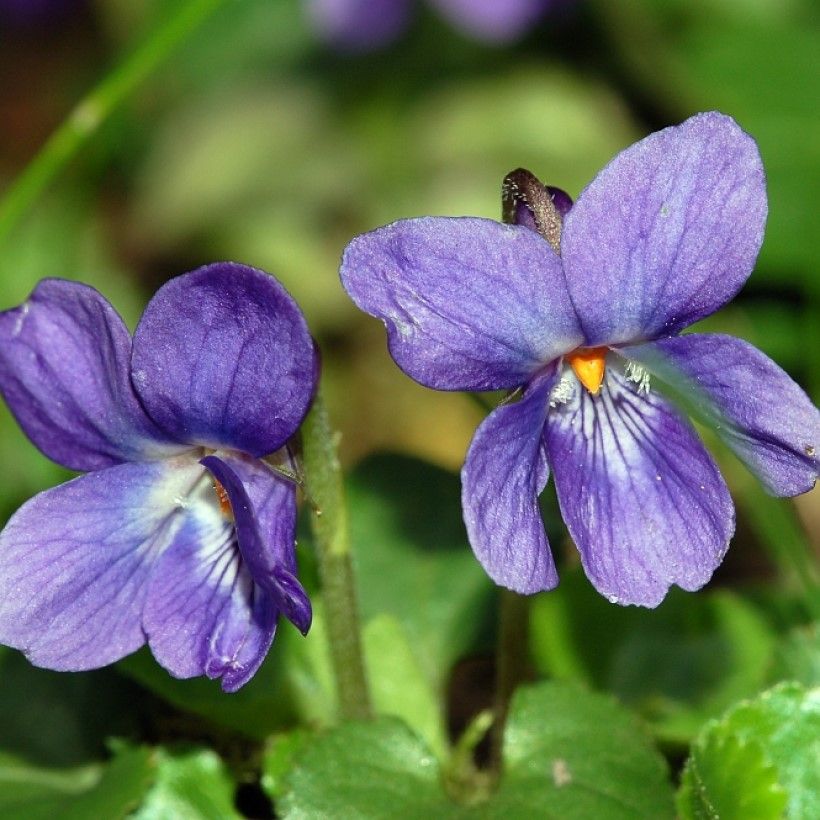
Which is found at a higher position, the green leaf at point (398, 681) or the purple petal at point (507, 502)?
the purple petal at point (507, 502)

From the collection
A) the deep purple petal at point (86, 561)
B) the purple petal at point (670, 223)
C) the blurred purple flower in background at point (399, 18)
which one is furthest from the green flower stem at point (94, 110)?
the blurred purple flower in background at point (399, 18)

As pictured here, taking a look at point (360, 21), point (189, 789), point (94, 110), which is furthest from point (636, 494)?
point (360, 21)

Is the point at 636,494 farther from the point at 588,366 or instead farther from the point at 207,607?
the point at 207,607

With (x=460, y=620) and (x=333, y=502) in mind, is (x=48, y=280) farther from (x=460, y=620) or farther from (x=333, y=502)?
(x=460, y=620)

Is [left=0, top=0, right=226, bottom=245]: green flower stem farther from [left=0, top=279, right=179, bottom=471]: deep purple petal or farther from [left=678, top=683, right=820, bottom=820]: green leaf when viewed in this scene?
[left=678, top=683, right=820, bottom=820]: green leaf

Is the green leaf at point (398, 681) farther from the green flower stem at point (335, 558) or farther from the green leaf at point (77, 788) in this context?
the green leaf at point (77, 788)
